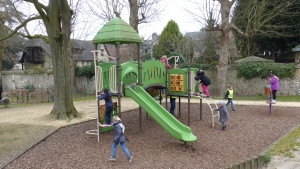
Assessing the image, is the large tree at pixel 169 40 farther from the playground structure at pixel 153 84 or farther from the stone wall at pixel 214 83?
the playground structure at pixel 153 84

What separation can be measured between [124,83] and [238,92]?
1480 centimetres

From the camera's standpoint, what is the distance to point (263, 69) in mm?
20641

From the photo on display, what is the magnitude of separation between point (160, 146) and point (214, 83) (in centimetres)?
1591

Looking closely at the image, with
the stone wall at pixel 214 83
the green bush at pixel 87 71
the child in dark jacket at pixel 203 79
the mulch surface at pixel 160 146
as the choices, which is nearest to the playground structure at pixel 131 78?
the child in dark jacket at pixel 203 79

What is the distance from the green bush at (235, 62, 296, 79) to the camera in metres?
19.9

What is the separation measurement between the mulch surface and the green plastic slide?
404 millimetres

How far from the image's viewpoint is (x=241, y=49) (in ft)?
94.5

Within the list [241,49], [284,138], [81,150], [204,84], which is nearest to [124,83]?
[81,150]

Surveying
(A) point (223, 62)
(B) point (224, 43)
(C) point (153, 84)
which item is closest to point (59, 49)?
(C) point (153, 84)

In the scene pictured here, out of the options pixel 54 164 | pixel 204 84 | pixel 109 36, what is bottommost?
pixel 54 164

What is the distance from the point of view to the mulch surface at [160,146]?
6719 millimetres

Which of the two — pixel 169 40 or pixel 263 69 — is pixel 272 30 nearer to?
pixel 263 69

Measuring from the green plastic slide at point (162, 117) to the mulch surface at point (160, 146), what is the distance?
1.33 ft

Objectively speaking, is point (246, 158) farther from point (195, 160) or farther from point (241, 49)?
point (241, 49)
